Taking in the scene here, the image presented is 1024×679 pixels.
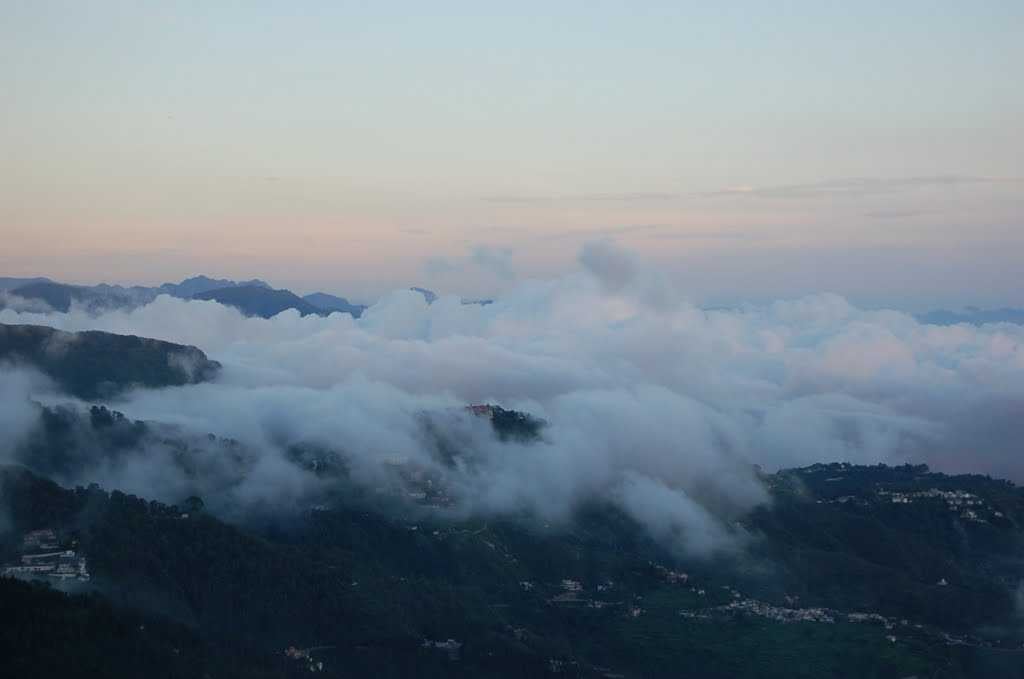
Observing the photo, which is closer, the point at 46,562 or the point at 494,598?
the point at 46,562

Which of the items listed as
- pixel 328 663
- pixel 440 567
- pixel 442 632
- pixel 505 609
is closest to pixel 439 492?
pixel 440 567

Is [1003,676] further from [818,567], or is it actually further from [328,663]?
[328,663]

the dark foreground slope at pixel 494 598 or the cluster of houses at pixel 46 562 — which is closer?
the cluster of houses at pixel 46 562

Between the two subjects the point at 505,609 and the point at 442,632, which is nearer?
the point at 442,632

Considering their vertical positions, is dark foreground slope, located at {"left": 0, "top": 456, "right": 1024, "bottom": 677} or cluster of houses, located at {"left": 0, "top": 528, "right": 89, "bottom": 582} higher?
cluster of houses, located at {"left": 0, "top": 528, "right": 89, "bottom": 582}

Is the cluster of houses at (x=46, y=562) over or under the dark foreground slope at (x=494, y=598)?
over
